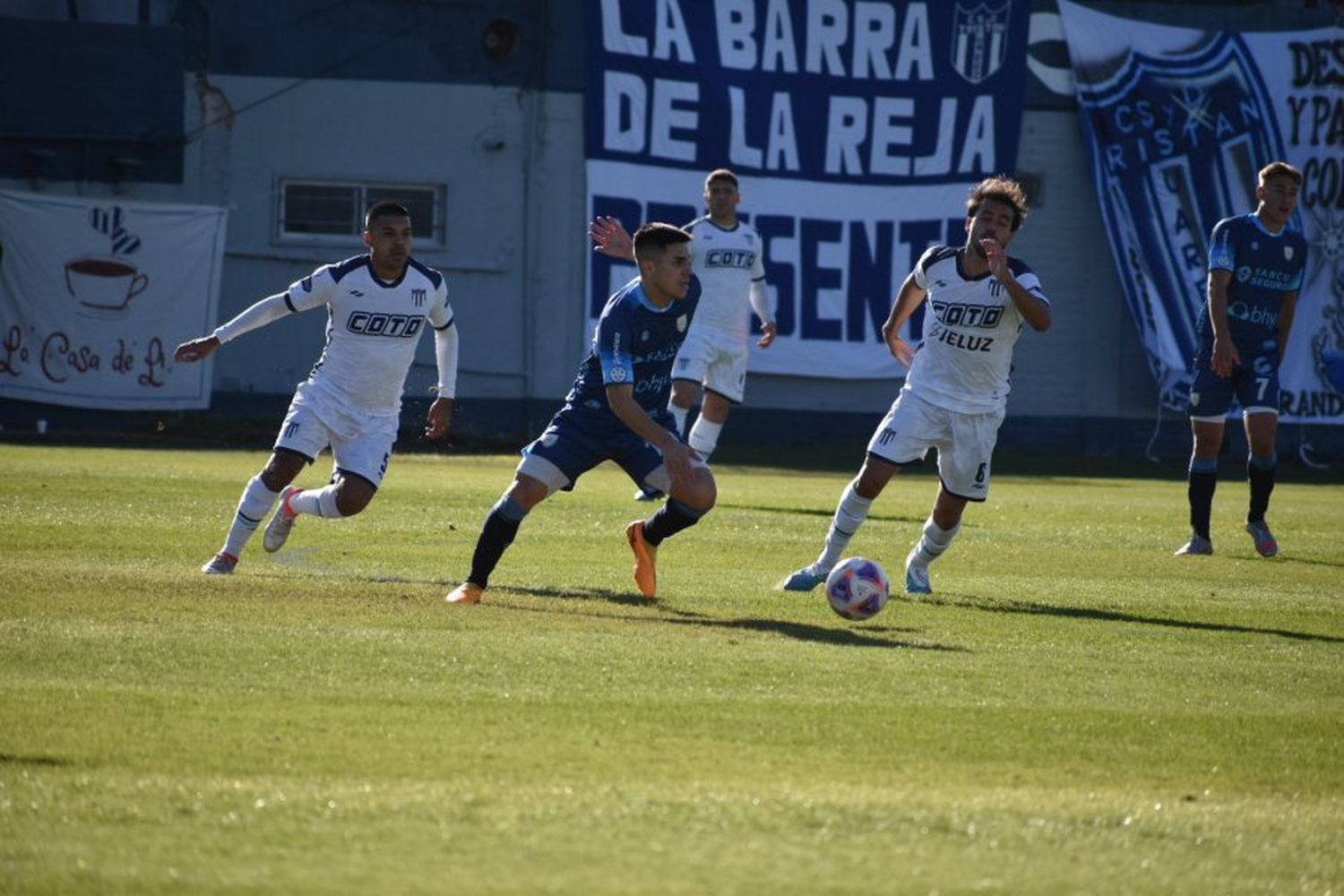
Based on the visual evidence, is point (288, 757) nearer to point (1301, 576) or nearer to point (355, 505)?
point (355, 505)

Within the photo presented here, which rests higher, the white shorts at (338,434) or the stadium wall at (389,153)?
the stadium wall at (389,153)

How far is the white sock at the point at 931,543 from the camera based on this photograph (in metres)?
11.7

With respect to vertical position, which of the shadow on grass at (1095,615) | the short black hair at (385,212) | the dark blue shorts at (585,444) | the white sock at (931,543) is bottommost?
the shadow on grass at (1095,615)

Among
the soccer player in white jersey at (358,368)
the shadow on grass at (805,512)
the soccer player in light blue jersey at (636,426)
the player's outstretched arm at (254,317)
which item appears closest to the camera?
the soccer player in light blue jersey at (636,426)

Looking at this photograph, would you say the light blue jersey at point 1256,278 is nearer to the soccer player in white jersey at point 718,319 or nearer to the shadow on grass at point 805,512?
the shadow on grass at point 805,512

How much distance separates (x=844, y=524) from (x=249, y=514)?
3.20 meters

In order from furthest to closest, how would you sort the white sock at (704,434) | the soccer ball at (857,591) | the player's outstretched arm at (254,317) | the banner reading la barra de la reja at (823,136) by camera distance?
the banner reading la barra de la reja at (823,136)
the white sock at (704,434)
the player's outstretched arm at (254,317)
the soccer ball at (857,591)

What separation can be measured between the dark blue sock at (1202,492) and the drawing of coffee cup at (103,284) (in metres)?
15.2

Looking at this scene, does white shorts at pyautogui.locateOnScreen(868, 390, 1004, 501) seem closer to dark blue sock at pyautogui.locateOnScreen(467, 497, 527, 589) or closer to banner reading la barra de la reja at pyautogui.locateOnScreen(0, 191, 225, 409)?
dark blue sock at pyautogui.locateOnScreen(467, 497, 527, 589)

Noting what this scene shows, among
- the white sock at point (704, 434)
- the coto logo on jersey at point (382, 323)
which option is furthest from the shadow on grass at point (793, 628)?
the white sock at point (704, 434)

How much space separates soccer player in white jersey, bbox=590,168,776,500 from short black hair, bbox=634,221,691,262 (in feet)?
25.3

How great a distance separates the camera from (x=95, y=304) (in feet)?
85.4

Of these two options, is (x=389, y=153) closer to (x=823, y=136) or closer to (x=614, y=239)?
(x=823, y=136)

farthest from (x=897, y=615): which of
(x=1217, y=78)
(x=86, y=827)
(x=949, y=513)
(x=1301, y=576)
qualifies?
(x=1217, y=78)
